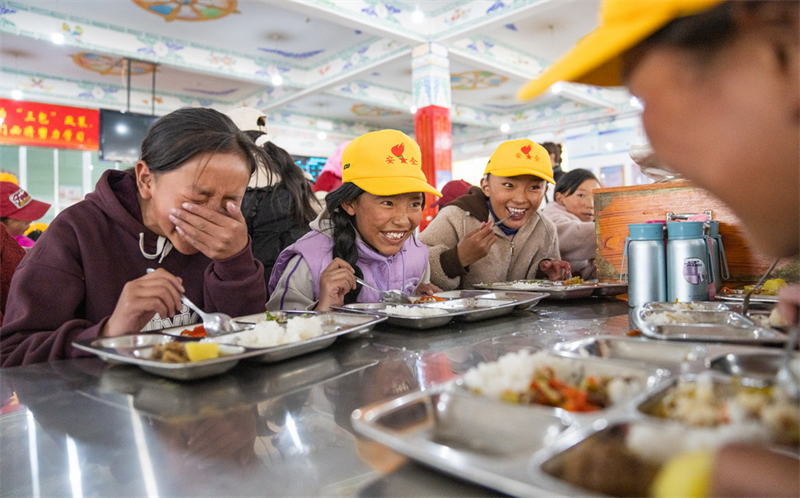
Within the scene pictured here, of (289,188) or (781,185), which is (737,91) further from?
(289,188)

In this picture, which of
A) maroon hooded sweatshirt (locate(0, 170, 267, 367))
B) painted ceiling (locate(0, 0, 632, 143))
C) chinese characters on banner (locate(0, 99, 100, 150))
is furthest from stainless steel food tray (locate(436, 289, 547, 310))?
chinese characters on banner (locate(0, 99, 100, 150))

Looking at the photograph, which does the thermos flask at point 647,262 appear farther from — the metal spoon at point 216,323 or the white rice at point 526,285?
the metal spoon at point 216,323

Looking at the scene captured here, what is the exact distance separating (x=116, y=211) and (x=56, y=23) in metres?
6.49

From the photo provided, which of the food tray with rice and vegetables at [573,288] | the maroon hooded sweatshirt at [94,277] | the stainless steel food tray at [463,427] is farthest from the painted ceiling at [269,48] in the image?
the stainless steel food tray at [463,427]

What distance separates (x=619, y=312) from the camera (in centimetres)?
167

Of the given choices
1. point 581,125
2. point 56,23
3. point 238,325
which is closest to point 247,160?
point 238,325

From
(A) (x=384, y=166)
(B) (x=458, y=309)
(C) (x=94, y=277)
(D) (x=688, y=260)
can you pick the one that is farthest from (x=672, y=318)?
(C) (x=94, y=277)

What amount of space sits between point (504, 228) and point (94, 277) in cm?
204

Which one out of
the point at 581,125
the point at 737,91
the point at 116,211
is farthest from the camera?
the point at 581,125

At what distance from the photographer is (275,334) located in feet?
3.68

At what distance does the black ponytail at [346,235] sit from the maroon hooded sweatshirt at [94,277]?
0.42 meters

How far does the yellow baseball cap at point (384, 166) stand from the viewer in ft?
6.50

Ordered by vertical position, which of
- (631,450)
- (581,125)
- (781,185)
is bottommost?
(631,450)

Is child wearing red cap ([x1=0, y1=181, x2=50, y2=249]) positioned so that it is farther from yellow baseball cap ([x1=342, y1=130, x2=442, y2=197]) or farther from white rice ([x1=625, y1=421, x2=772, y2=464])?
white rice ([x1=625, y1=421, x2=772, y2=464])
